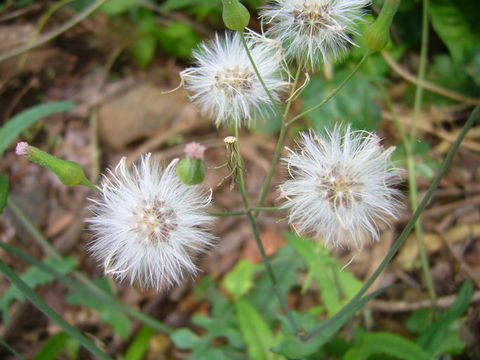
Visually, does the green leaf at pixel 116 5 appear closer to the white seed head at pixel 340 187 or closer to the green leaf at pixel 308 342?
the white seed head at pixel 340 187

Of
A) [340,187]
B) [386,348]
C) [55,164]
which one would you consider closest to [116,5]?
[55,164]

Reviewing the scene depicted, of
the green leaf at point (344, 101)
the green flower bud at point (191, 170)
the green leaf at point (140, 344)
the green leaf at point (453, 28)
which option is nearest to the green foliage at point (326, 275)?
A: the green leaf at point (344, 101)

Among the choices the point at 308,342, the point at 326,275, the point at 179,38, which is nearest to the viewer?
the point at 308,342

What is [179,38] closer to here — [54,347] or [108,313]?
[108,313]

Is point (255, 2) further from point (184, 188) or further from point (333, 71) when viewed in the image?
point (184, 188)

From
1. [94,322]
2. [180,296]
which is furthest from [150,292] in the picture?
[94,322]

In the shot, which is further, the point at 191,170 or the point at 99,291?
the point at 99,291
